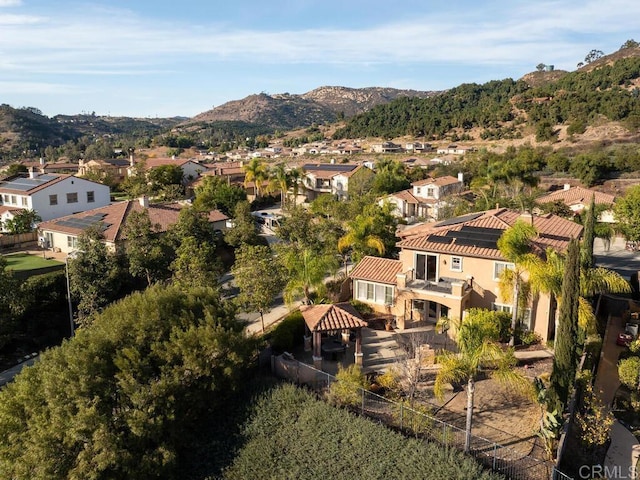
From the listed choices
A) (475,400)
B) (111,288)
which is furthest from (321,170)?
(475,400)

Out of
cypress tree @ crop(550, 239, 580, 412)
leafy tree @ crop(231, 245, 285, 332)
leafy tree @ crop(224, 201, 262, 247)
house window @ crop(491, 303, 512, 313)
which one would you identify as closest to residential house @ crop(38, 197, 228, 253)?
leafy tree @ crop(224, 201, 262, 247)

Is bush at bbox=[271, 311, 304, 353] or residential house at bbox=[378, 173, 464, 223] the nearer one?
bush at bbox=[271, 311, 304, 353]

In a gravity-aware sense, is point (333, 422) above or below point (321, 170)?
below

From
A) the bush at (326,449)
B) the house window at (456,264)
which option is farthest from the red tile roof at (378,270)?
the bush at (326,449)

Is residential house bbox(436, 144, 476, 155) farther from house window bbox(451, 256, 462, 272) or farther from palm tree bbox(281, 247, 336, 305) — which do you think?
palm tree bbox(281, 247, 336, 305)

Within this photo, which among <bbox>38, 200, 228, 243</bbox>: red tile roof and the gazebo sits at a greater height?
<bbox>38, 200, 228, 243</bbox>: red tile roof

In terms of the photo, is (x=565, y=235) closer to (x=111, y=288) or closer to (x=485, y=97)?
(x=111, y=288)

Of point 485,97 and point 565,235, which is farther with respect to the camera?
point 485,97

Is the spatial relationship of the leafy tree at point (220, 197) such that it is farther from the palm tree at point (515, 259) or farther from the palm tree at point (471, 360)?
the palm tree at point (471, 360)
